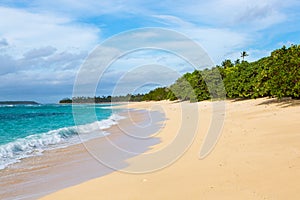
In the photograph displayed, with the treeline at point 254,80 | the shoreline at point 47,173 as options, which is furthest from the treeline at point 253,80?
the shoreline at point 47,173

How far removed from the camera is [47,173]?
8.33 meters

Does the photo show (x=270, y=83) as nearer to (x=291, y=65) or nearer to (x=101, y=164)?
(x=291, y=65)

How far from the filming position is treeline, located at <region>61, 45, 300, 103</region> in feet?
71.8

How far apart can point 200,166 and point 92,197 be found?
8.82 ft

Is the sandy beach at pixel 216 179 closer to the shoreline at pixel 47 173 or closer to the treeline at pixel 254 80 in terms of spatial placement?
the shoreline at pixel 47 173

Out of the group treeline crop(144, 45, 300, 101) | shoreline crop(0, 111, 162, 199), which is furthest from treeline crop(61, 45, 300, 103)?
shoreline crop(0, 111, 162, 199)

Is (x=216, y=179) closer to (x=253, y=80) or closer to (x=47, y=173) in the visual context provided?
(x=47, y=173)

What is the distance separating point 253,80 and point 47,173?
3083 cm

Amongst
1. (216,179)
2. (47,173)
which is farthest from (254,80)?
(216,179)

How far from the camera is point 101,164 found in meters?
9.07

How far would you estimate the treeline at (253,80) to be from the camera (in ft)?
71.8

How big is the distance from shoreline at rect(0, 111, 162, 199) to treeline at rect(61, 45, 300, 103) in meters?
14.6

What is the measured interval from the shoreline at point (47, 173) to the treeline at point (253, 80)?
14.6 meters

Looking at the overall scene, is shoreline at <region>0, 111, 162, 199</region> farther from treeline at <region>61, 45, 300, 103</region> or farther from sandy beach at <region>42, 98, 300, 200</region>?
treeline at <region>61, 45, 300, 103</region>
